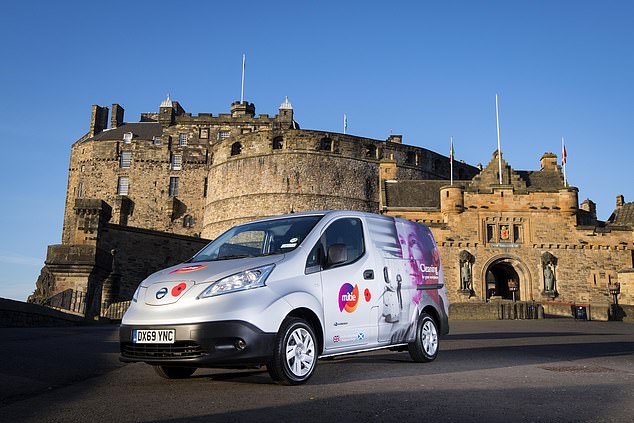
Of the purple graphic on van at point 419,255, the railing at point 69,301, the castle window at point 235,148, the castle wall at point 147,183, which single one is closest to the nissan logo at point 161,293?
the purple graphic on van at point 419,255

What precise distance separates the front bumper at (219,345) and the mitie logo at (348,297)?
1160 mm

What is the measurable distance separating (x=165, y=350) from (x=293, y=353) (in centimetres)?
121

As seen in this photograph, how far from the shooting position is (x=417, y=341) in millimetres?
7598

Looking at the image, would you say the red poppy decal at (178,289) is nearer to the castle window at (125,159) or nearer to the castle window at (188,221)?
the castle window at (188,221)

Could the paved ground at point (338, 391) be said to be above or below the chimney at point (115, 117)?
below

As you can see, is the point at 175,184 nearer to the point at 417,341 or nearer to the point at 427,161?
the point at 427,161

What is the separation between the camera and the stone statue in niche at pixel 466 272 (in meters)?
32.8

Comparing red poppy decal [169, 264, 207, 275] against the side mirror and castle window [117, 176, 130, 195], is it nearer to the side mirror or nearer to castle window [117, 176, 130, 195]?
the side mirror

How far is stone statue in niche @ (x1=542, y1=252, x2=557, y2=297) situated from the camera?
108 ft

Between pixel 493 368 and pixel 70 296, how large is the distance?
13.5 m

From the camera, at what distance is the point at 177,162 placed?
2156 inches

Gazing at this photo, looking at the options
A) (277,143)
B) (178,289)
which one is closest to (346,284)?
(178,289)

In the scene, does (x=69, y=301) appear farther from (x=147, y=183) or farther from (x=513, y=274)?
(x=147, y=183)

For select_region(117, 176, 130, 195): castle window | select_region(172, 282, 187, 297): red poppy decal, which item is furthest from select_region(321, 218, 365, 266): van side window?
select_region(117, 176, 130, 195): castle window
